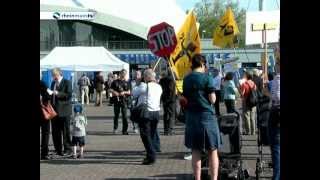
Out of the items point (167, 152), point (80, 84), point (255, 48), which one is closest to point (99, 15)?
point (255, 48)

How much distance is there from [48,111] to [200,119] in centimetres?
501

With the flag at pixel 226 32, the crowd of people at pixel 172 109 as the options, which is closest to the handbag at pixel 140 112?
the crowd of people at pixel 172 109

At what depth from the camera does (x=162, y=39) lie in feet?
44.1

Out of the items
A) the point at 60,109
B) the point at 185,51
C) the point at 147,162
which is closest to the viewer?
the point at 147,162

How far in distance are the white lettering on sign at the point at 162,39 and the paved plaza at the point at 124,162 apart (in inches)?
87.1

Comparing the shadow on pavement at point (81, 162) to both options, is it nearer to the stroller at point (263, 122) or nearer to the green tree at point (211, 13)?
the stroller at point (263, 122)

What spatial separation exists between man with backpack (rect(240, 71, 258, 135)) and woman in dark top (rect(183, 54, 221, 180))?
8342 mm

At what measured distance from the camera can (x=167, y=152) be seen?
1394 cm

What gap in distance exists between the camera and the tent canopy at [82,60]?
30.2 m

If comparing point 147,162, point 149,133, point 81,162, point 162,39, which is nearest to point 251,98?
point 162,39

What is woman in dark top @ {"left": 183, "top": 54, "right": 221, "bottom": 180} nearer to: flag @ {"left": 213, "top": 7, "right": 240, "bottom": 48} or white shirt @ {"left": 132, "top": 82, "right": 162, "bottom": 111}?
white shirt @ {"left": 132, "top": 82, "right": 162, "bottom": 111}

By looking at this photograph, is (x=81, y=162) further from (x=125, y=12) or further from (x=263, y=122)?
(x=125, y=12)
